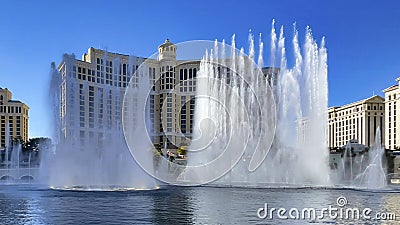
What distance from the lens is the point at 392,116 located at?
3147 inches

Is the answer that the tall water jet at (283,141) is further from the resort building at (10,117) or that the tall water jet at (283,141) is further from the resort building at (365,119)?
the resort building at (10,117)

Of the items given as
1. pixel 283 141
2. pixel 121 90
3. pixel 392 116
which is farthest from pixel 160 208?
pixel 392 116

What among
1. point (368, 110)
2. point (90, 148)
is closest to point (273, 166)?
point (90, 148)

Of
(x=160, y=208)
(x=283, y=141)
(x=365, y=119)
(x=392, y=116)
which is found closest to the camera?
(x=160, y=208)

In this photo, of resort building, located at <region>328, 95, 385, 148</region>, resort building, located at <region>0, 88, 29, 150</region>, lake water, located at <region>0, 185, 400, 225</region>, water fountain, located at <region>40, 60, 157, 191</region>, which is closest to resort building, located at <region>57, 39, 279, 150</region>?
resort building, located at <region>0, 88, 29, 150</region>

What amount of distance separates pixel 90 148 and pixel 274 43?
14993mm

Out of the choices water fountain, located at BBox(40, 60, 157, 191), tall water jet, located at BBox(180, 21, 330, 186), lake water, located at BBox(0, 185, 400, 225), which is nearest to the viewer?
lake water, located at BBox(0, 185, 400, 225)

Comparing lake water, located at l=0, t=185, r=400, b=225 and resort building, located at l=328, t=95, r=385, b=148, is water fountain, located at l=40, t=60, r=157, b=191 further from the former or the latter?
resort building, located at l=328, t=95, r=385, b=148

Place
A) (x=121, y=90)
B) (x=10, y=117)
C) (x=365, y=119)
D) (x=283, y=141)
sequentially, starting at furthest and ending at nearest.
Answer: (x=10, y=117)
(x=365, y=119)
(x=121, y=90)
(x=283, y=141)

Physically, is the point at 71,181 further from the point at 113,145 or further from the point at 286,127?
the point at 286,127

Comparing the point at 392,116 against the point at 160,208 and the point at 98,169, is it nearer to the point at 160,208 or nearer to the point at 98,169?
the point at 98,169

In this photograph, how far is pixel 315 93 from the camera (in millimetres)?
32125

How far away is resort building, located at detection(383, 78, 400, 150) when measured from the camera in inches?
3078

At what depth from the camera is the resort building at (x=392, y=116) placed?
78.2 meters
